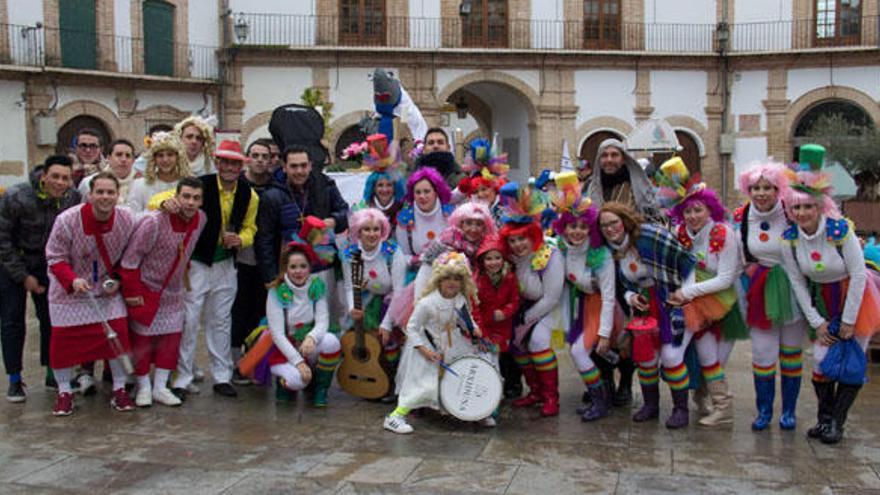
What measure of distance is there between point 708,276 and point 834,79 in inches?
774

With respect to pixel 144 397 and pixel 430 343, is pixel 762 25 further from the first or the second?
pixel 144 397

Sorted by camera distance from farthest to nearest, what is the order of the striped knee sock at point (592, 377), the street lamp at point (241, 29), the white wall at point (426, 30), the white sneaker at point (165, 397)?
1. the white wall at point (426, 30)
2. the street lamp at point (241, 29)
3. the white sneaker at point (165, 397)
4. the striped knee sock at point (592, 377)

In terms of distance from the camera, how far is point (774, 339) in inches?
219

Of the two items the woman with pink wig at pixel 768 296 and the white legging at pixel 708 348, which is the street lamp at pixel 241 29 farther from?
the white legging at pixel 708 348

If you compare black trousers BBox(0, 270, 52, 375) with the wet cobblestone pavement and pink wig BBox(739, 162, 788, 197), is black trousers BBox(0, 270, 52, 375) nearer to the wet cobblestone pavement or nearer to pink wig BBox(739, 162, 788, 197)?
the wet cobblestone pavement

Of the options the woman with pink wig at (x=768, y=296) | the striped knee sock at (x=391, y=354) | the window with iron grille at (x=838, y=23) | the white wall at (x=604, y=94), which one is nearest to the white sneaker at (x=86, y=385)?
the striped knee sock at (x=391, y=354)

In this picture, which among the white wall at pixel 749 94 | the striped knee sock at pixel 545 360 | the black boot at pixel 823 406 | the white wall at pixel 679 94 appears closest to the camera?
the black boot at pixel 823 406

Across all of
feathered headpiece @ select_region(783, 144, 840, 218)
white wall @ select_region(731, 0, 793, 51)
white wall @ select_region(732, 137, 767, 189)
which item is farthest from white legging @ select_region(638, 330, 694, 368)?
white wall @ select_region(731, 0, 793, 51)

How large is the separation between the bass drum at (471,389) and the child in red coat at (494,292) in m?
0.29

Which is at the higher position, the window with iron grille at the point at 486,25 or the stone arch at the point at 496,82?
the window with iron grille at the point at 486,25

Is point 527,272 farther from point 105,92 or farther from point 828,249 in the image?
point 105,92

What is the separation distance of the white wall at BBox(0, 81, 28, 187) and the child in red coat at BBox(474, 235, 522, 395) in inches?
633

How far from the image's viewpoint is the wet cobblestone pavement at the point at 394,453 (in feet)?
15.1

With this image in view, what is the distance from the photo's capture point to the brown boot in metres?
5.71
